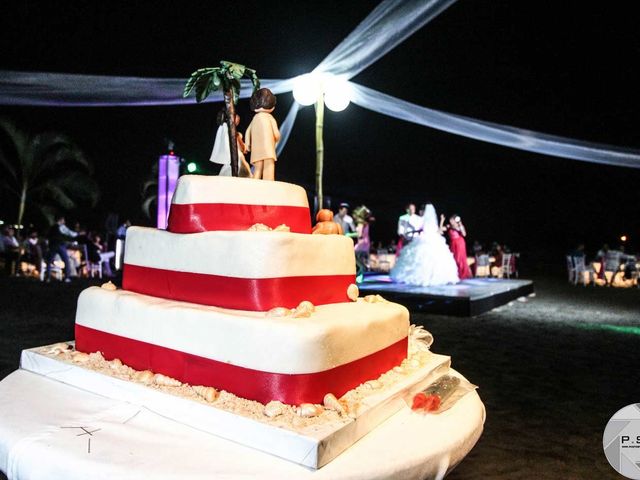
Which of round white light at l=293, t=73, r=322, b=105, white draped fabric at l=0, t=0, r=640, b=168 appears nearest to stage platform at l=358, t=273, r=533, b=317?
white draped fabric at l=0, t=0, r=640, b=168

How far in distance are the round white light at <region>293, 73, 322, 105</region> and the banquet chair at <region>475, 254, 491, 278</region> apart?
11.0 m

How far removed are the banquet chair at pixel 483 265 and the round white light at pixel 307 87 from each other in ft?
36.0

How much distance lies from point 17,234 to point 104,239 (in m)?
4.45

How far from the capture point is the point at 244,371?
2.17 metres

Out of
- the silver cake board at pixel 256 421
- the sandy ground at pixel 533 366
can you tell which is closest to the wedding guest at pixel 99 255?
the sandy ground at pixel 533 366

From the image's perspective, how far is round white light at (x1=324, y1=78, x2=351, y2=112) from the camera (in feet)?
21.4

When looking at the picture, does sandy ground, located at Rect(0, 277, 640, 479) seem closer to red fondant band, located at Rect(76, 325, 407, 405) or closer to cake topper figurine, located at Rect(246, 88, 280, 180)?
red fondant band, located at Rect(76, 325, 407, 405)

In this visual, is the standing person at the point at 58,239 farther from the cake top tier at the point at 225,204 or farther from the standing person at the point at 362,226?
Result: the cake top tier at the point at 225,204

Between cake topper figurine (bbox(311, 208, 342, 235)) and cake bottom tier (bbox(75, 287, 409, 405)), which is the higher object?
cake topper figurine (bbox(311, 208, 342, 235))

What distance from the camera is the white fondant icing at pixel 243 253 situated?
93.7 inches

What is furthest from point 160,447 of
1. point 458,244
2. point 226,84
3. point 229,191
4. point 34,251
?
point 34,251

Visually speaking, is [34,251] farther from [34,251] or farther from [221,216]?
[221,216]

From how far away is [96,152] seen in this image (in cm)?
1817

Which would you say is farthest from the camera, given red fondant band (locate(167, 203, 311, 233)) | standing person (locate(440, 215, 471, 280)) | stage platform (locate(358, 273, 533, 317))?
standing person (locate(440, 215, 471, 280))
